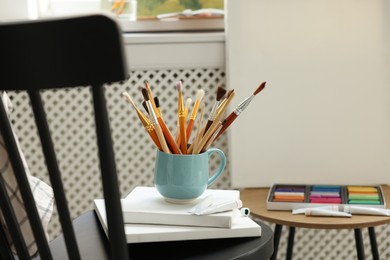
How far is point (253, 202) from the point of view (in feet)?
7.17

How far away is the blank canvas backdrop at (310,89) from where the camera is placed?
244cm

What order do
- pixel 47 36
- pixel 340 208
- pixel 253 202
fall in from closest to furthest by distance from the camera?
1. pixel 47 36
2. pixel 340 208
3. pixel 253 202

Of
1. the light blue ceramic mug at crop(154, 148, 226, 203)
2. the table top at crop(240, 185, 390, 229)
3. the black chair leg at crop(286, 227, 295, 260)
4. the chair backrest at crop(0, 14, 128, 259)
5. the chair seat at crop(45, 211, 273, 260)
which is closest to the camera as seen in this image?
the chair backrest at crop(0, 14, 128, 259)

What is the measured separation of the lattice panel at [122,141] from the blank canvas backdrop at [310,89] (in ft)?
0.46

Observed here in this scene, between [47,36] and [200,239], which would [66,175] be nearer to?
[200,239]

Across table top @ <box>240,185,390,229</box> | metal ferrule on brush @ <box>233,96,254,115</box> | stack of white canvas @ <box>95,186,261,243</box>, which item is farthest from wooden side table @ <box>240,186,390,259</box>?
stack of white canvas @ <box>95,186,261,243</box>

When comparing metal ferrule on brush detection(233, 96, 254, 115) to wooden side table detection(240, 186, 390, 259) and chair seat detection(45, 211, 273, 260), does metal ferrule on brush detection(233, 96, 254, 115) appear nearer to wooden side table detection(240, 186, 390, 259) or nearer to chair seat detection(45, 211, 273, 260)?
chair seat detection(45, 211, 273, 260)

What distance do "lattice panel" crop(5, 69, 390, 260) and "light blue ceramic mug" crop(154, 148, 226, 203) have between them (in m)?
1.17

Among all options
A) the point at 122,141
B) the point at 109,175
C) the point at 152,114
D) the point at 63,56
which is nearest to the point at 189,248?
the point at 152,114

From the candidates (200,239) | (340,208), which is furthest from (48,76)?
(340,208)

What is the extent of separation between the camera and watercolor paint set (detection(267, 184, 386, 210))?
2078 mm

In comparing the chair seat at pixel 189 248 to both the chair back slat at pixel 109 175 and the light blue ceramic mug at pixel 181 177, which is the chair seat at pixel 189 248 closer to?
the light blue ceramic mug at pixel 181 177

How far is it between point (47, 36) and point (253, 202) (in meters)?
1.42

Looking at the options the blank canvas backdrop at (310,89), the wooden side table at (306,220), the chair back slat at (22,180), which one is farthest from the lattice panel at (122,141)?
the chair back slat at (22,180)
